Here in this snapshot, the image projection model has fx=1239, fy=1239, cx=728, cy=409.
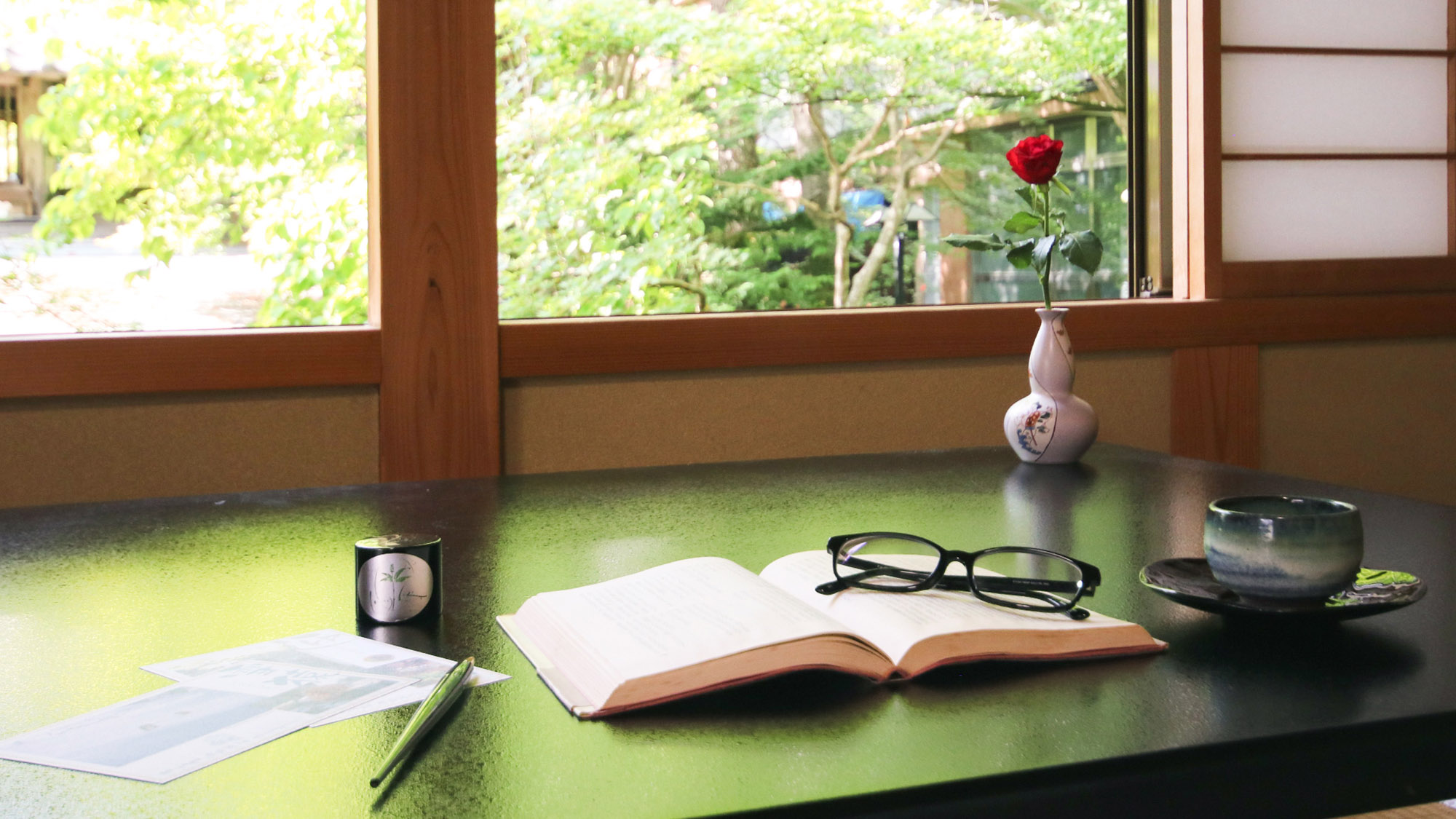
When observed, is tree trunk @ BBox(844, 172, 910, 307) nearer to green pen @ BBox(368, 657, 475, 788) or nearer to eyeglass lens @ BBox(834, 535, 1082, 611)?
eyeglass lens @ BBox(834, 535, 1082, 611)

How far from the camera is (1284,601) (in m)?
0.84

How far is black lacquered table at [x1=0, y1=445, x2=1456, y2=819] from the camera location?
1.95ft

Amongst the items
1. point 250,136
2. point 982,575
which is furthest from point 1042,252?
point 250,136

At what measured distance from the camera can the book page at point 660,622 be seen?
0.72m

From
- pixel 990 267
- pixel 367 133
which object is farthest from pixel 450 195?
pixel 990 267

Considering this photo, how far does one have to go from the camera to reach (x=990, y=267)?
122 inches

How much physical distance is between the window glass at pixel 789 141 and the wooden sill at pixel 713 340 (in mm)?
377

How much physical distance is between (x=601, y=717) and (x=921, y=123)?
9.33ft

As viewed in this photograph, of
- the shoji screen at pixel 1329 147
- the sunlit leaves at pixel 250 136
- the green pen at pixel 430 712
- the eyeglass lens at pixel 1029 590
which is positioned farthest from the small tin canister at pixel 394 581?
the shoji screen at pixel 1329 147

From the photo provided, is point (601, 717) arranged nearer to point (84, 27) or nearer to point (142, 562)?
point (142, 562)

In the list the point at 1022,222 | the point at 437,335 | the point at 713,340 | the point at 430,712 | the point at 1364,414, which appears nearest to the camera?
the point at 430,712

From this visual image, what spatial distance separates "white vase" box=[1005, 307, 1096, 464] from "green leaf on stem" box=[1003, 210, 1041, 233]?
21 cm

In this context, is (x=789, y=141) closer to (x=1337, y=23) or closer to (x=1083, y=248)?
(x=1337, y=23)

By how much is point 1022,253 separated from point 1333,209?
5.15 ft
